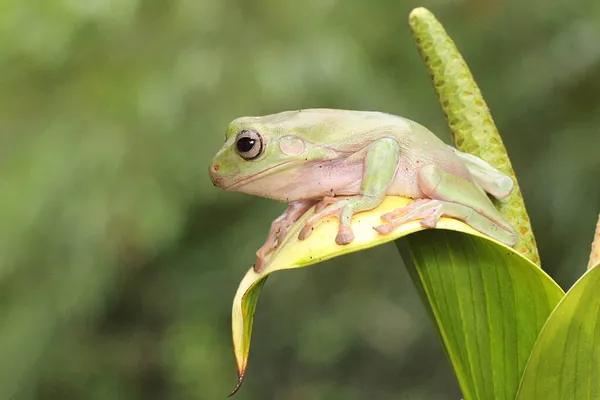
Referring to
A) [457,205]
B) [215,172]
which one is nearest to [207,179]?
[215,172]

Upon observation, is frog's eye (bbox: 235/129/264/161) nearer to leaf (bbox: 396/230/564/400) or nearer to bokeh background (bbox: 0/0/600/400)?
leaf (bbox: 396/230/564/400)

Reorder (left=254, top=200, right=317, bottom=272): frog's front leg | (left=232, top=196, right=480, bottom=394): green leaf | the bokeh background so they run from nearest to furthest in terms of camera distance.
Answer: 1. (left=232, top=196, right=480, bottom=394): green leaf
2. (left=254, top=200, right=317, bottom=272): frog's front leg
3. the bokeh background

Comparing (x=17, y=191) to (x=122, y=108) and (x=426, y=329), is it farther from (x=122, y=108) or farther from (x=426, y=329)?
(x=426, y=329)

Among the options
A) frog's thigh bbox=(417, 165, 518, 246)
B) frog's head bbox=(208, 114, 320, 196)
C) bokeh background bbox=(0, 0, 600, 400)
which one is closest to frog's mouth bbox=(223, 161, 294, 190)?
frog's head bbox=(208, 114, 320, 196)

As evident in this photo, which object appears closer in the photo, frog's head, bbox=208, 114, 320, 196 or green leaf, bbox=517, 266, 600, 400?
green leaf, bbox=517, 266, 600, 400

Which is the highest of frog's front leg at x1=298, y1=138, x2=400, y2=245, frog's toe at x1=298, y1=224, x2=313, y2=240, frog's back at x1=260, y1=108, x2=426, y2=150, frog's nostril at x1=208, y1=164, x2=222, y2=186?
frog's back at x1=260, y1=108, x2=426, y2=150

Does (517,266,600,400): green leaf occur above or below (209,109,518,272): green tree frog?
below

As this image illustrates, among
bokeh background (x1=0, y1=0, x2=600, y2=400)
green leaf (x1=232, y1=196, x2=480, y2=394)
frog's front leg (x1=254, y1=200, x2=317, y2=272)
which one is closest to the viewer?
green leaf (x1=232, y1=196, x2=480, y2=394)

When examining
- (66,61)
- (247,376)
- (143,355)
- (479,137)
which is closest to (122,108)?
(66,61)

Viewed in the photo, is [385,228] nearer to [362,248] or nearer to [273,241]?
[362,248]

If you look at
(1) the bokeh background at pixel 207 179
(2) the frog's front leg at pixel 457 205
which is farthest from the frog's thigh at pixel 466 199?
(1) the bokeh background at pixel 207 179
